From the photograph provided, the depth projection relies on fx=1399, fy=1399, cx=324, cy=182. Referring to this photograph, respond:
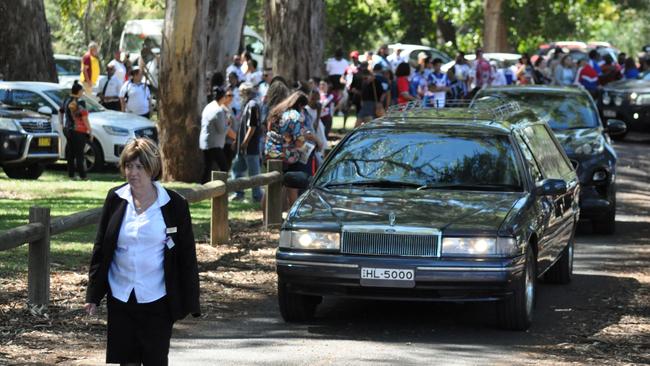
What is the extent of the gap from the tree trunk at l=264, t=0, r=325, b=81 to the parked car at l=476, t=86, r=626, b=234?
687 centimetres

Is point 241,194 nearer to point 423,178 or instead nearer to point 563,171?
point 563,171

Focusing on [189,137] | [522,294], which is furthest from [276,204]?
[522,294]

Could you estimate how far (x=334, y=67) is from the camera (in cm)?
3647

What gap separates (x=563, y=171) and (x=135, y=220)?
7.11 metres

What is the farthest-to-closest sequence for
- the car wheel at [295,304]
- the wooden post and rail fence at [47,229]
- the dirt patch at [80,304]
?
the car wheel at [295,304] < the wooden post and rail fence at [47,229] < the dirt patch at [80,304]

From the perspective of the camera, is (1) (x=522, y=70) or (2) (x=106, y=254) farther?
(1) (x=522, y=70)

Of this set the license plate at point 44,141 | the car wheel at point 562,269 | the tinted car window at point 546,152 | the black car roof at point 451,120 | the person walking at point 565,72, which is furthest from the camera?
the person walking at point 565,72

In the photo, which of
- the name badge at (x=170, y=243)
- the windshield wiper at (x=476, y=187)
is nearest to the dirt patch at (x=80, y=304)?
the windshield wiper at (x=476, y=187)

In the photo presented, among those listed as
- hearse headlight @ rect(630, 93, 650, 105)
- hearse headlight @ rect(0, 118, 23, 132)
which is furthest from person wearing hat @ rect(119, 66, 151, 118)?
hearse headlight @ rect(630, 93, 650, 105)

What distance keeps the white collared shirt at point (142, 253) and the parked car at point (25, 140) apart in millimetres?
15738

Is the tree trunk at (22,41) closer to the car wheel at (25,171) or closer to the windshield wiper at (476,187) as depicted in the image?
the car wheel at (25,171)

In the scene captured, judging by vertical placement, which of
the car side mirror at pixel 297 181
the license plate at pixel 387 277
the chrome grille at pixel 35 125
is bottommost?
the chrome grille at pixel 35 125

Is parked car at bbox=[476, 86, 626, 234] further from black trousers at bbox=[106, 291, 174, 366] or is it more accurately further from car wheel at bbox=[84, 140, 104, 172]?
black trousers at bbox=[106, 291, 174, 366]

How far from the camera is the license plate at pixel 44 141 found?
22344 millimetres
